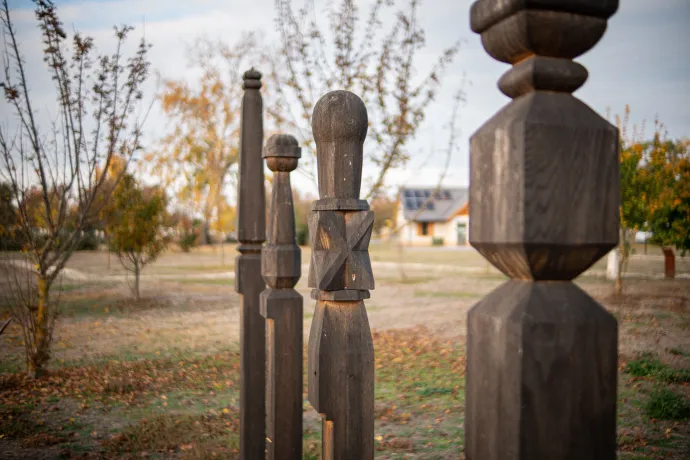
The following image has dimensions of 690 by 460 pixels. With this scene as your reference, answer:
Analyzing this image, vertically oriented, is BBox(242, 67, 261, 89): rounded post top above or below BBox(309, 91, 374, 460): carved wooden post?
above

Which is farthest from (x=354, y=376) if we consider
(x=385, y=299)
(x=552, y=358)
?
(x=385, y=299)

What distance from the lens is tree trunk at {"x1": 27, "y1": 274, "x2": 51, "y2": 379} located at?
7.36m

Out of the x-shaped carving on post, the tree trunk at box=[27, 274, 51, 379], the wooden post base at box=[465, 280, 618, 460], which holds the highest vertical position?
the x-shaped carving on post

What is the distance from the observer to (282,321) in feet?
8.44

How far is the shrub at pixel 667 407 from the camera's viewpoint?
18.8 feet

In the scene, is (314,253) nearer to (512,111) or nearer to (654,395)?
(512,111)

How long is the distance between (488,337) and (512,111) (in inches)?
15.4

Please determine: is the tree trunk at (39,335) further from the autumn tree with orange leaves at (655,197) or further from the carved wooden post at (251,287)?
the autumn tree with orange leaves at (655,197)

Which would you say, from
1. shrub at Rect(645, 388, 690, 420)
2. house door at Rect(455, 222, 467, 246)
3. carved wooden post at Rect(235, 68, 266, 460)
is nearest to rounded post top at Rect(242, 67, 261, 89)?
carved wooden post at Rect(235, 68, 266, 460)

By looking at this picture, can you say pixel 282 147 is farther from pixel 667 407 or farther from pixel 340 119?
pixel 667 407

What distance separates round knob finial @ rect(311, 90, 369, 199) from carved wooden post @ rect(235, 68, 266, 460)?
151cm

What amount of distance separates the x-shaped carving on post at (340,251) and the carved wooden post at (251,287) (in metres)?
1.52

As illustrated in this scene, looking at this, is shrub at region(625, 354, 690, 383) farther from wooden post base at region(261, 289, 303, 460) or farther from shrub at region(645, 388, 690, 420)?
wooden post base at region(261, 289, 303, 460)

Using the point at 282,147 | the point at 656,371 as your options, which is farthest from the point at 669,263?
the point at 282,147
